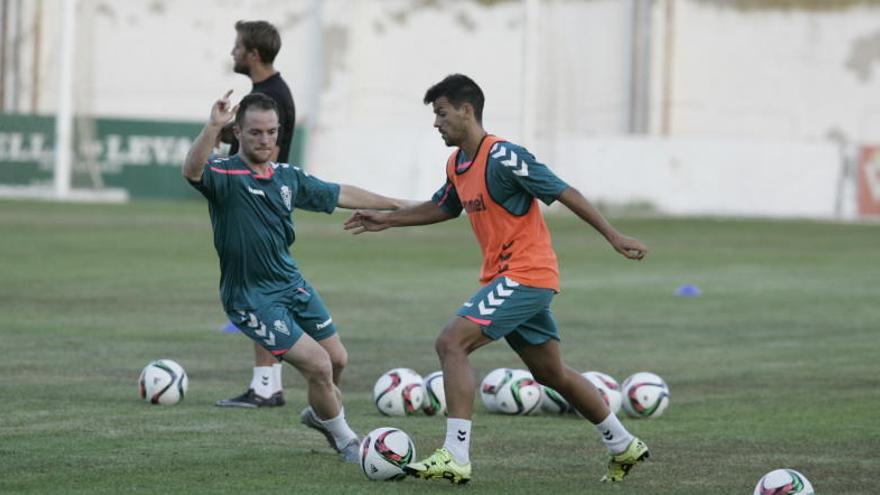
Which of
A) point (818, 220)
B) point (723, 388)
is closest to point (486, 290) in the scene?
point (723, 388)

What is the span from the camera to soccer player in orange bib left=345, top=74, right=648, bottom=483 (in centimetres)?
830

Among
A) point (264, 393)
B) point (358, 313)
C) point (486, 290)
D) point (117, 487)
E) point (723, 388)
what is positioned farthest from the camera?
point (358, 313)

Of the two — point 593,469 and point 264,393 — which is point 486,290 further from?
point 264,393

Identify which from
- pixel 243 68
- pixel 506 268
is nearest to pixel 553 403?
pixel 506 268

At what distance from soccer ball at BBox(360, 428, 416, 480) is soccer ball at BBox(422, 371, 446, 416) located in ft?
7.47

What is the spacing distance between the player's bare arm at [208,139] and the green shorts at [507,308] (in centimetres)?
150

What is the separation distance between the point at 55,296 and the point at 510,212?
10.4 meters

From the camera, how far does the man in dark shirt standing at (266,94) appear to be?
10812 mm

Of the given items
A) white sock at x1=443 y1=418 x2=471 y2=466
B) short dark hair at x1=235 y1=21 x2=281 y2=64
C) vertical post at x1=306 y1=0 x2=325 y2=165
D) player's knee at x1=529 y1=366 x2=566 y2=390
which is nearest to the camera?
white sock at x1=443 y1=418 x2=471 y2=466

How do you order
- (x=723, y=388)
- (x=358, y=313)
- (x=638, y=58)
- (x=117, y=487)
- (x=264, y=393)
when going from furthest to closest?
(x=638, y=58) → (x=358, y=313) → (x=723, y=388) → (x=264, y=393) → (x=117, y=487)

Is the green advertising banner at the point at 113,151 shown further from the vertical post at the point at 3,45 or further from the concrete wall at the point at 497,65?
the vertical post at the point at 3,45

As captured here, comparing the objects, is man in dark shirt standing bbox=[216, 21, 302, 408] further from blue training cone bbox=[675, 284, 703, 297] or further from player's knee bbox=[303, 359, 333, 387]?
blue training cone bbox=[675, 284, 703, 297]

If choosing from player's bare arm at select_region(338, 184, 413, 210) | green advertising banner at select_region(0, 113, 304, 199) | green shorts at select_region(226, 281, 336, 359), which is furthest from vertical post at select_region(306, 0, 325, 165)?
green shorts at select_region(226, 281, 336, 359)

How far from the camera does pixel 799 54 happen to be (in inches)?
1842
